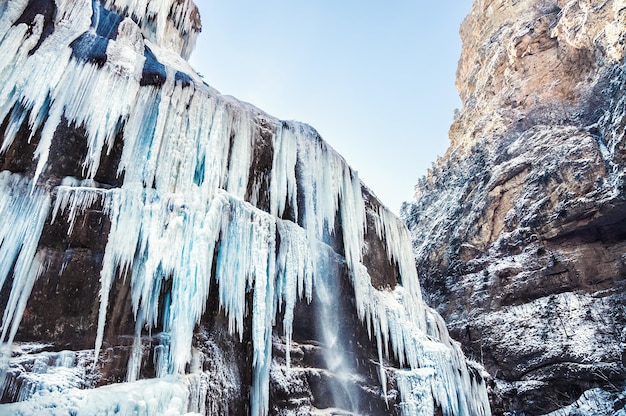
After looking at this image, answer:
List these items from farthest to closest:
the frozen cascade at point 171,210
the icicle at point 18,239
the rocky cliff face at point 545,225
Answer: the rocky cliff face at point 545,225 < the frozen cascade at point 171,210 < the icicle at point 18,239

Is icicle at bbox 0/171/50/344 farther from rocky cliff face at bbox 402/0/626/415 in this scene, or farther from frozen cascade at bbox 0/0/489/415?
rocky cliff face at bbox 402/0/626/415

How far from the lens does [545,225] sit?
53.4ft

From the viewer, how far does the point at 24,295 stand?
4.34m

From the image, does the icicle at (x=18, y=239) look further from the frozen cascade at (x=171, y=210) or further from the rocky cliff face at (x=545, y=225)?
the rocky cliff face at (x=545, y=225)

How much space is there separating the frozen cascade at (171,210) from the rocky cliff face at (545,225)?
6.38 meters

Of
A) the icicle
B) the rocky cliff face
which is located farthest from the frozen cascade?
the rocky cliff face

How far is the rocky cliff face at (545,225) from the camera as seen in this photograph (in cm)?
1398

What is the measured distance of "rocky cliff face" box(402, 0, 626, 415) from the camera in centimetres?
1398

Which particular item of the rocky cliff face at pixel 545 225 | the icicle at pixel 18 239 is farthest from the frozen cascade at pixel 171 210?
the rocky cliff face at pixel 545 225

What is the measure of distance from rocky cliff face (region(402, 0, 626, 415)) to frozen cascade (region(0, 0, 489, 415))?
20.9 feet

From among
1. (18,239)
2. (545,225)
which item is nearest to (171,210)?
(18,239)

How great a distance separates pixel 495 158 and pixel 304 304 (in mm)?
16730

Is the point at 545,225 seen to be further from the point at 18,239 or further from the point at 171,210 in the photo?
the point at 18,239

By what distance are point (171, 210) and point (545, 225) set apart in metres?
15.3
